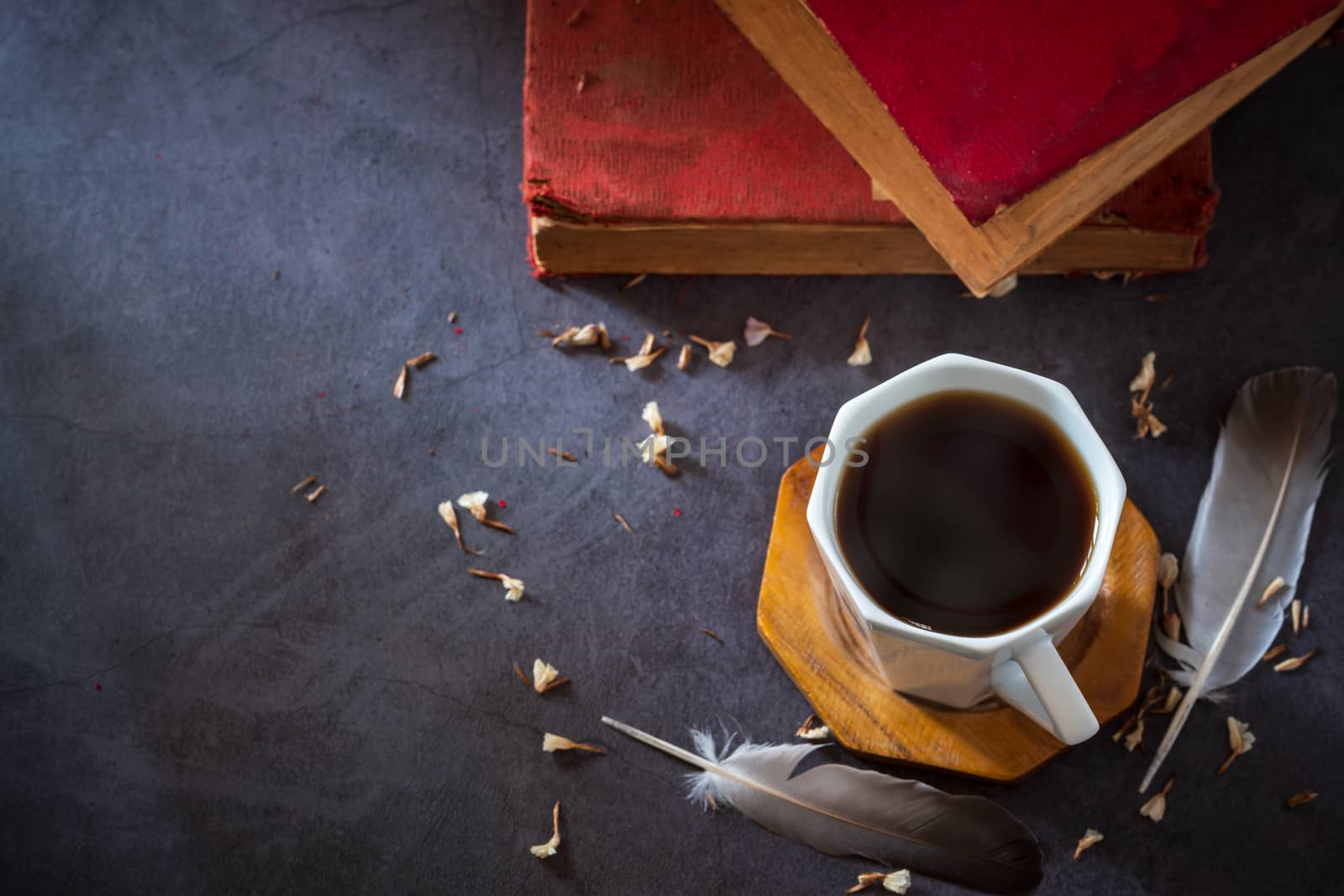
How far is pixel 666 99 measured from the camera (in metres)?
0.98

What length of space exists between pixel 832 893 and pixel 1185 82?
2.57 feet

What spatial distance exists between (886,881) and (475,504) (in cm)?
55

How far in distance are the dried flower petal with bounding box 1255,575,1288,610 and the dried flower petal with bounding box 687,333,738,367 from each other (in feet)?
1.85

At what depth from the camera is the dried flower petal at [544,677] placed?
1.00 m

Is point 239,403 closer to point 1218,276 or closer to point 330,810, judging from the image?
point 330,810

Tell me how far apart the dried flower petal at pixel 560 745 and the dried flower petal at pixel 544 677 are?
0.05m

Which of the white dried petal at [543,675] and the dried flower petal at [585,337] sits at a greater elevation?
the dried flower petal at [585,337]

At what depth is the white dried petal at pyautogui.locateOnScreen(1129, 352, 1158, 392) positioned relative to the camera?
1046 millimetres

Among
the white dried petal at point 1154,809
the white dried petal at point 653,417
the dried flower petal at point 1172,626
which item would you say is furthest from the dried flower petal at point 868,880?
the white dried petal at point 653,417

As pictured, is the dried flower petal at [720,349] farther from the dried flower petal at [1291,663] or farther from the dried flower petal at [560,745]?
the dried flower petal at [1291,663]

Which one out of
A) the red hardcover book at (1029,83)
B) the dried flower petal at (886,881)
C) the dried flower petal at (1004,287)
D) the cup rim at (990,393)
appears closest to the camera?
the cup rim at (990,393)

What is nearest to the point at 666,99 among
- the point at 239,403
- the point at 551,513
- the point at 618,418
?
the point at 618,418

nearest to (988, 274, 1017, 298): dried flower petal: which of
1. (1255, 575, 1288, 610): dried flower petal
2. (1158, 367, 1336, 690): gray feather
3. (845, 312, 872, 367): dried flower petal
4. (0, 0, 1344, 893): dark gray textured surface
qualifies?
(0, 0, 1344, 893): dark gray textured surface

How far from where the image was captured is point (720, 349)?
1.06 metres
